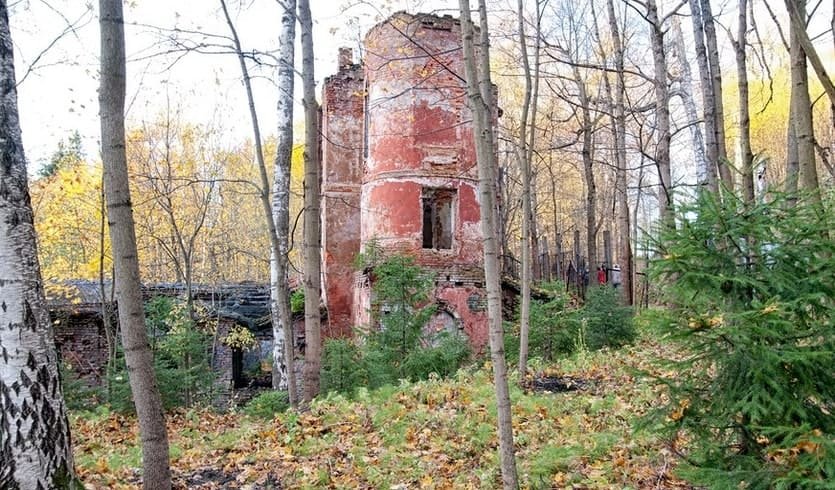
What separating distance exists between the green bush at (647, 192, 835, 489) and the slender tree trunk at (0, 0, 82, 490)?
4.08 meters

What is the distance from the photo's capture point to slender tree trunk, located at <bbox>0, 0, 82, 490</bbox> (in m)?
4.16

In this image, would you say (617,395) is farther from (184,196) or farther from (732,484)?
(184,196)

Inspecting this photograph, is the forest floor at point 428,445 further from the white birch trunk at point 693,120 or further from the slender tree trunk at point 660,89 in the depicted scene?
the slender tree trunk at point 660,89

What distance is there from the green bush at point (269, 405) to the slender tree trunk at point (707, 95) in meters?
7.63

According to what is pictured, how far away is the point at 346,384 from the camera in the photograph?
35.9 ft

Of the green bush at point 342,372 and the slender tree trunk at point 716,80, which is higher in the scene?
the slender tree trunk at point 716,80

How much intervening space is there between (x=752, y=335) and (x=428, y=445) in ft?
13.2

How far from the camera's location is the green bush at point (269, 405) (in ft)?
34.3

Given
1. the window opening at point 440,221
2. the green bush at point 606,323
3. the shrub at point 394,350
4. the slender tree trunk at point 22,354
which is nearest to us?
the slender tree trunk at point 22,354

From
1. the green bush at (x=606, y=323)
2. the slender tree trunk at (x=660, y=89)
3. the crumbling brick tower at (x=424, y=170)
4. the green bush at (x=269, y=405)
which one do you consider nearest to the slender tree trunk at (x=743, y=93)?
the slender tree trunk at (x=660, y=89)

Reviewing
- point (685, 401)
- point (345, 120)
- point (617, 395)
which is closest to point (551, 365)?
point (617, 395)

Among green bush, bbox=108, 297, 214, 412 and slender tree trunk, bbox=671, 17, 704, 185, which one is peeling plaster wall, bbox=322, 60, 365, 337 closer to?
green bush, bbox=108, 297, 214, 412

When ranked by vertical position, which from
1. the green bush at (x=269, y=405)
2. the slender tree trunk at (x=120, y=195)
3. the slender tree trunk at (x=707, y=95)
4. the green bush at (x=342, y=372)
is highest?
the slender tree trunk at (x=707, y=95)

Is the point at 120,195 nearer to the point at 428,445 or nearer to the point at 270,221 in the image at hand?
the point at 428,445
